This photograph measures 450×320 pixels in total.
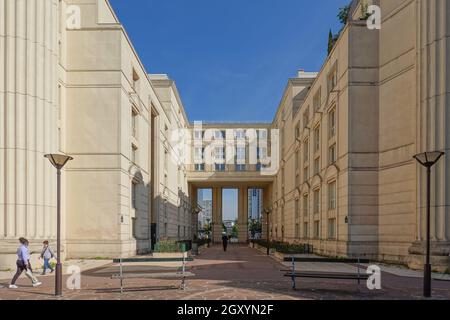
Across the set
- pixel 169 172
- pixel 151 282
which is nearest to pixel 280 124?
pixel 169 172

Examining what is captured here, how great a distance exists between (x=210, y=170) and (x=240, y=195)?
34.7 ft

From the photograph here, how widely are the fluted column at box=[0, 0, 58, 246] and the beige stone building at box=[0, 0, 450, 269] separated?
5 centimetres

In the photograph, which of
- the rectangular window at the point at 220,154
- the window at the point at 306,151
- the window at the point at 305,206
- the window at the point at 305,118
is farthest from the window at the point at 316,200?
the rectangular window at the point at 220,154

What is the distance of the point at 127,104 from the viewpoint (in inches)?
1108

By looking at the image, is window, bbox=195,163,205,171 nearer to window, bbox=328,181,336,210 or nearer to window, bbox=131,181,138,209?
window, bbox=131,181,138,209

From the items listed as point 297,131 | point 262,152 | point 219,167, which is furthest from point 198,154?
point 297,131

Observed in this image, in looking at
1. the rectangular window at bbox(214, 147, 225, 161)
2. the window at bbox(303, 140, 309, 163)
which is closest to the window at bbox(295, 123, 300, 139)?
the window at bbox(303, 140, 309, 163)

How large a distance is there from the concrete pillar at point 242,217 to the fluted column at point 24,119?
53.2 metres

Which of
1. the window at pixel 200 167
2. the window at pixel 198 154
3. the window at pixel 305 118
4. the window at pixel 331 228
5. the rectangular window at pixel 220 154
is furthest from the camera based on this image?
the rectangular window at pixel 220 154

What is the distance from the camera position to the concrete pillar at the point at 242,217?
73.1m

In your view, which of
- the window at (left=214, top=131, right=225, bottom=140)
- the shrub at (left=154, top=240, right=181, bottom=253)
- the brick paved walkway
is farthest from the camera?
the window at (left=214, top=131, right=225, bottom=140)

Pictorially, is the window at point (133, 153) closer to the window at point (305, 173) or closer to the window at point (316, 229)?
the window at point (316, 229)

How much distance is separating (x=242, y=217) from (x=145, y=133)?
138 feet

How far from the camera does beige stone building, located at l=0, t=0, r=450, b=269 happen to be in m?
20.1
